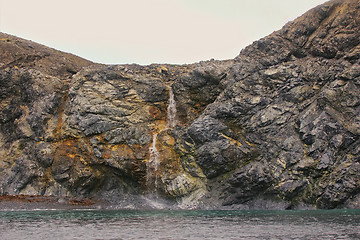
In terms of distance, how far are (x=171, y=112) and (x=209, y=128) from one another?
30.8 feet

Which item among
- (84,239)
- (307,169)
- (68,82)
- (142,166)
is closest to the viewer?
(84,239)

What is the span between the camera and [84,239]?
58.9 ft

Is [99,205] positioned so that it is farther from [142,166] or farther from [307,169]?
[307,169]

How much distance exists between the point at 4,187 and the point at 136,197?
18.9 metres

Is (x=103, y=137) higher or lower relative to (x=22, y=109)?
lower

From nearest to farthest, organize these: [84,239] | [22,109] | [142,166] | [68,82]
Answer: [84,239], [142,166], [22,109], [68,82]

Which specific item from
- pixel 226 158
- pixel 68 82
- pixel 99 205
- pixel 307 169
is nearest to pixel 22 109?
pixel 68 82

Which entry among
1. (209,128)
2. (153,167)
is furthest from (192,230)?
(153,167)

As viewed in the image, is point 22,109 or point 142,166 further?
point 22,109

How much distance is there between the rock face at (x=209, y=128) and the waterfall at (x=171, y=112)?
244 mm

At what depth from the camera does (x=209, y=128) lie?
1716 inches

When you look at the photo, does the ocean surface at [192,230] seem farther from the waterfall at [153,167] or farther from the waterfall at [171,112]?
the waterfall at [171,112]

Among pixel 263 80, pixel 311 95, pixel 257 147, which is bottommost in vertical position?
pixel 257 147

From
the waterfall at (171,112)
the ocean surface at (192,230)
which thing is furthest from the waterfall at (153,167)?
the ocean surface at (192,230)
